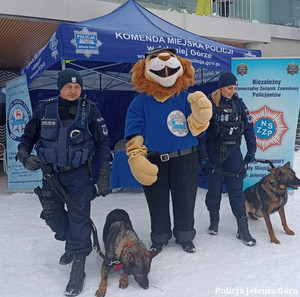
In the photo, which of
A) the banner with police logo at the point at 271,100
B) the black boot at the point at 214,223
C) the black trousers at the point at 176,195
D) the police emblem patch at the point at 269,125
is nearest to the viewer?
the black trousers at the point at 176,195

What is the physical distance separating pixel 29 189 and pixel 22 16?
3507mm

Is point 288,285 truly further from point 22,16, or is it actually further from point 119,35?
point 22,16

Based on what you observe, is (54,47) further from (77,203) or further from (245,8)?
(245,8)

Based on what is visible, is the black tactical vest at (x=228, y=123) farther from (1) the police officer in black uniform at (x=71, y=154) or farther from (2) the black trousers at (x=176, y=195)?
(1) the police officer in black uniform at (x=71, y=154)

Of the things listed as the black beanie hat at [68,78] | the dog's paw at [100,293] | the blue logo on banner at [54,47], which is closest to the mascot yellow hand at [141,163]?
the black beanie hat at [68,78]

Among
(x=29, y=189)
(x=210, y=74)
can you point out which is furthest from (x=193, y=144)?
(x=29, y=189)

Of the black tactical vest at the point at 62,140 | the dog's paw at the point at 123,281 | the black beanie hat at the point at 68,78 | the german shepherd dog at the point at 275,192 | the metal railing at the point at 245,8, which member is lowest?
the dog's paw at the point at 123,281

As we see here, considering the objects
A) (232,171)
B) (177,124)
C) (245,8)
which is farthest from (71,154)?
(245,8)

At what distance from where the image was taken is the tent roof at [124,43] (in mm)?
3625

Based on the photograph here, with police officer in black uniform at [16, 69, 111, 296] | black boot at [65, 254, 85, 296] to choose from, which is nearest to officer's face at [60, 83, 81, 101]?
police officer in black uniform at [16, 69, 111, 296]

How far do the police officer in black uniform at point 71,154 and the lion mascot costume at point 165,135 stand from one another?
367mm

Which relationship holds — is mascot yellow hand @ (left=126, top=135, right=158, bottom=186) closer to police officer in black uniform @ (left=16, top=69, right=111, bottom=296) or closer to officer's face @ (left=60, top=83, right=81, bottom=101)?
police officer in black uniform @ (left=16, top=69, right=111, bottom=296)

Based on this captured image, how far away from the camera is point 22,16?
21.5 feet

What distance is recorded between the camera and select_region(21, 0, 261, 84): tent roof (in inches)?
143
